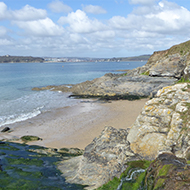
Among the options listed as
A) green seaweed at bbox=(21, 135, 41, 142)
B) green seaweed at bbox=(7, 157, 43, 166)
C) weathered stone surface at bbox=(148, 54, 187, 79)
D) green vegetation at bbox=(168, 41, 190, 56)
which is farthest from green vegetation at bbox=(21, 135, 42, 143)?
green vegetation at bbox=(168, 41, 190, 56)

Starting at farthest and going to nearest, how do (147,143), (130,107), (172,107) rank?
(130,107)
(172,107)
(147,143)

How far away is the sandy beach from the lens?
19109 millimetres

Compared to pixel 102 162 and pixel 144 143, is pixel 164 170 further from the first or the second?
pixel 102 162

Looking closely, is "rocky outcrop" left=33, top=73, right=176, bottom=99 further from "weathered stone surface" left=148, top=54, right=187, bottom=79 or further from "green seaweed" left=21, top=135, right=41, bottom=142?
"green seaweed" left=21, top=135, right=41, bottom=142

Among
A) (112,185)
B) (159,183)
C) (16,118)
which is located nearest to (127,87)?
(16,118)

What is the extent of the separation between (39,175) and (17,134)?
11.4 metres

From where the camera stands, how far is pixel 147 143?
9750 mm

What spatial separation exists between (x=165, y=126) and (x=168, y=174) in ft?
17.0

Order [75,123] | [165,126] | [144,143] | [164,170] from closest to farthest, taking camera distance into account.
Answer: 1. [164,170]
2. [144,143]
3. [165,126]
4. [75,123]

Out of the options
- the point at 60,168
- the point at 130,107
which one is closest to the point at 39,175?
the point at 60,168

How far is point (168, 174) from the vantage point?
5.35 metres

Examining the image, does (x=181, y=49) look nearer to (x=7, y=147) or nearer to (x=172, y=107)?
(x=172, y=107)

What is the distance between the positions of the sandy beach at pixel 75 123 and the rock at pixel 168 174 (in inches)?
448

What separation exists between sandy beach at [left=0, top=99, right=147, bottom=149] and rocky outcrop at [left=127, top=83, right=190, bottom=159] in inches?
311
